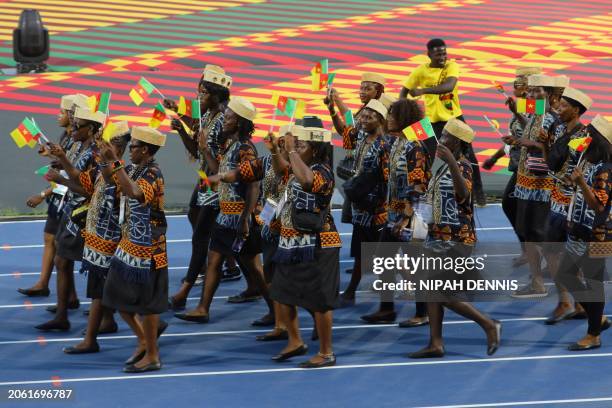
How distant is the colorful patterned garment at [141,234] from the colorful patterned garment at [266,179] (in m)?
1.12

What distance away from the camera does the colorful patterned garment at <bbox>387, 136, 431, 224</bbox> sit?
1073 centimetres

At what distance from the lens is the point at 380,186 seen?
453 inches

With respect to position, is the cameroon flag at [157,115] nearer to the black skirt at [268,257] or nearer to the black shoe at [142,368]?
the black skirt at [268,257]

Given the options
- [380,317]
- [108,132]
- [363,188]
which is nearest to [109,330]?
[108,132]

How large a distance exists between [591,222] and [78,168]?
13.7 ft

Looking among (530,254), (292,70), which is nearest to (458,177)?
(530,254)

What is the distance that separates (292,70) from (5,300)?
1005cm

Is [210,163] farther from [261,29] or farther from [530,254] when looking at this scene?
[261,29]

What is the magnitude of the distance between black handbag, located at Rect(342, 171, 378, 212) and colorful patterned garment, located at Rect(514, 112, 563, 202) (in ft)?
4.67

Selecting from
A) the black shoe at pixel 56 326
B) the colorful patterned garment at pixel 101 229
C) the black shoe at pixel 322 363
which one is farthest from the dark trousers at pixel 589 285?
the black shoe at pixel 56 326

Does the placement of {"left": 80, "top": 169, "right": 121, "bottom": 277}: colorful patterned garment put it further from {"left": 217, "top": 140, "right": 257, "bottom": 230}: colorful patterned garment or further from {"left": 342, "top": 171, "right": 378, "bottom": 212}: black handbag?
{"left": 342, "top": 171, "right": 378, "bottom": 212}: black handbag

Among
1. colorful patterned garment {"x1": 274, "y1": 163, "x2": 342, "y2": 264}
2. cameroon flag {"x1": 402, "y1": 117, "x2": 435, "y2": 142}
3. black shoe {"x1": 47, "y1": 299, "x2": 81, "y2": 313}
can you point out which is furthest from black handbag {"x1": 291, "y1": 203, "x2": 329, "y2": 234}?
black shoe {"x1": 47, "y1": 299, "x2": 81, "y2": 313}

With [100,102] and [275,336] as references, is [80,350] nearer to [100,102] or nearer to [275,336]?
[275,336]

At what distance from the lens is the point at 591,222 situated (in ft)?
34.1
